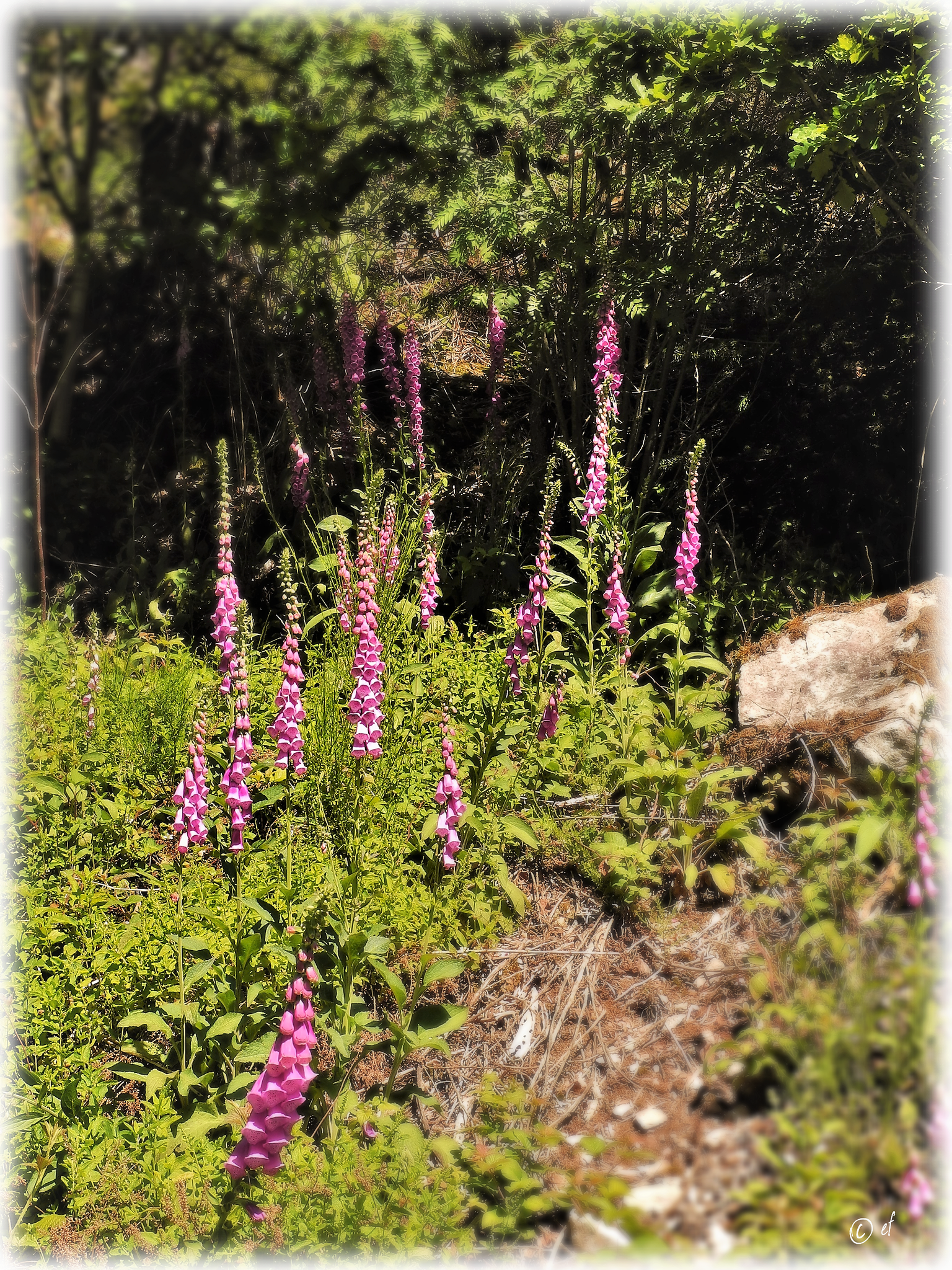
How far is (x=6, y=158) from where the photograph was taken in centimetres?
264

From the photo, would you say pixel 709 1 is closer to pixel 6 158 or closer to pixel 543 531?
pixel 543 531

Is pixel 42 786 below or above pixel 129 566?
below

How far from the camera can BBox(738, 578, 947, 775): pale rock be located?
9.10ft

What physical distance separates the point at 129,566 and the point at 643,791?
3.53 metres

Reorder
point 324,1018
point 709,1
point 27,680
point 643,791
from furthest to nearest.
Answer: point 27,680, point 709,1, point 643,791, point 324,1018

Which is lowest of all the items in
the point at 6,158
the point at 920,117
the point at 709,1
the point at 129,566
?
the point at 129,566

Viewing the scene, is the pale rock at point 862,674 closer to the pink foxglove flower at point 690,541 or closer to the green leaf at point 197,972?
the pink foxglove flower at point 690,541

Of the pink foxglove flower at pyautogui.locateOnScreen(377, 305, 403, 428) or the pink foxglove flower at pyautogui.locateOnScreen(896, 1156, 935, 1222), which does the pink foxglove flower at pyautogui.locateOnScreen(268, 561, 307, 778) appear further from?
the pink foxglove flower at pyautogui.locateOnScreen(377, 305, 403, 428)

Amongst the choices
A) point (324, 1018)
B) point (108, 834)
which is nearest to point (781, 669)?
point (324, 1018)

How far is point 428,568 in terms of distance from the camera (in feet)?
12.4

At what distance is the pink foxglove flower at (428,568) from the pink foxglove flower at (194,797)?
1.25 m

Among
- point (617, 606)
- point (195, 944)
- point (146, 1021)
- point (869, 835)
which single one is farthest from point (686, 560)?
point (146, 1021)

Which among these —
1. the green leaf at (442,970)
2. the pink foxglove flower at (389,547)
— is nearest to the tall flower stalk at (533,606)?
the pink foxglove flower at (389,547)

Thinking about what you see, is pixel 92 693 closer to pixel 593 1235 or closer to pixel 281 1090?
pixel 281 1090
